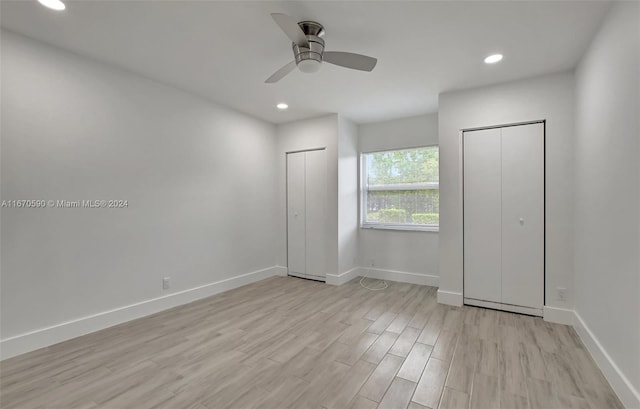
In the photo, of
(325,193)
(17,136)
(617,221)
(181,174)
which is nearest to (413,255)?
(325,193)

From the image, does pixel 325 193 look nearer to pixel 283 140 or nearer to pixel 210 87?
pixel 283 140

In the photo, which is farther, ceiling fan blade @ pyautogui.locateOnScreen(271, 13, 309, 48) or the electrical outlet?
the electrical outlet

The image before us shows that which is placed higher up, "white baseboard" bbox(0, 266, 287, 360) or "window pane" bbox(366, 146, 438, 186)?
"window pane" bbox(366, 146, 438, 186)

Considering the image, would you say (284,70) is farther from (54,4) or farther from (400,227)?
(400,227)

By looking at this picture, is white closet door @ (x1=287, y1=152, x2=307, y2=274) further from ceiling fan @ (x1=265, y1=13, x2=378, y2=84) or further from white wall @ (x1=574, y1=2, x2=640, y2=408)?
white wall @ (x1=574, y1=2, x2=640, y2=408)

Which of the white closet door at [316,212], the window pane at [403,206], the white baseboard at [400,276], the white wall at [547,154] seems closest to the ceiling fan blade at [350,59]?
the white wall at [547,154]

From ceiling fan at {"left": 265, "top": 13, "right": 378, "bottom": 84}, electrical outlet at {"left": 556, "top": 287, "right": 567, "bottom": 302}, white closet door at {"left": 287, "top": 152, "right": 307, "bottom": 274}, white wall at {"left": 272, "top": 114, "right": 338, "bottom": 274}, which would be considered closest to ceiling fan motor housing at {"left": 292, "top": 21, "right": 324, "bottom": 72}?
ceiling fan at {"left": 265, "top": 13, "right": 378, "bottom": 84}

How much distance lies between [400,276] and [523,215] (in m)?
1.94

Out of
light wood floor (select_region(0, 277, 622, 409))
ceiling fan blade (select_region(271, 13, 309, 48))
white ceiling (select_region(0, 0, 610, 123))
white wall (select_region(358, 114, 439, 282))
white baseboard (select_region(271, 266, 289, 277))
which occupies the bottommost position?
light wood floor (select_region(0, 277, 622, 409))

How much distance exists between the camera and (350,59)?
2.16 m

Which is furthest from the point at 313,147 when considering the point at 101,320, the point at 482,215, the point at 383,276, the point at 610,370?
the point at 610,370

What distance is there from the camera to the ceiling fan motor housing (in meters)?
2.10

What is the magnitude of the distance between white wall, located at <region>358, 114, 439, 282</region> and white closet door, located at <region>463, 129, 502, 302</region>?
32.9 inches

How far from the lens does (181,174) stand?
3.45 m
